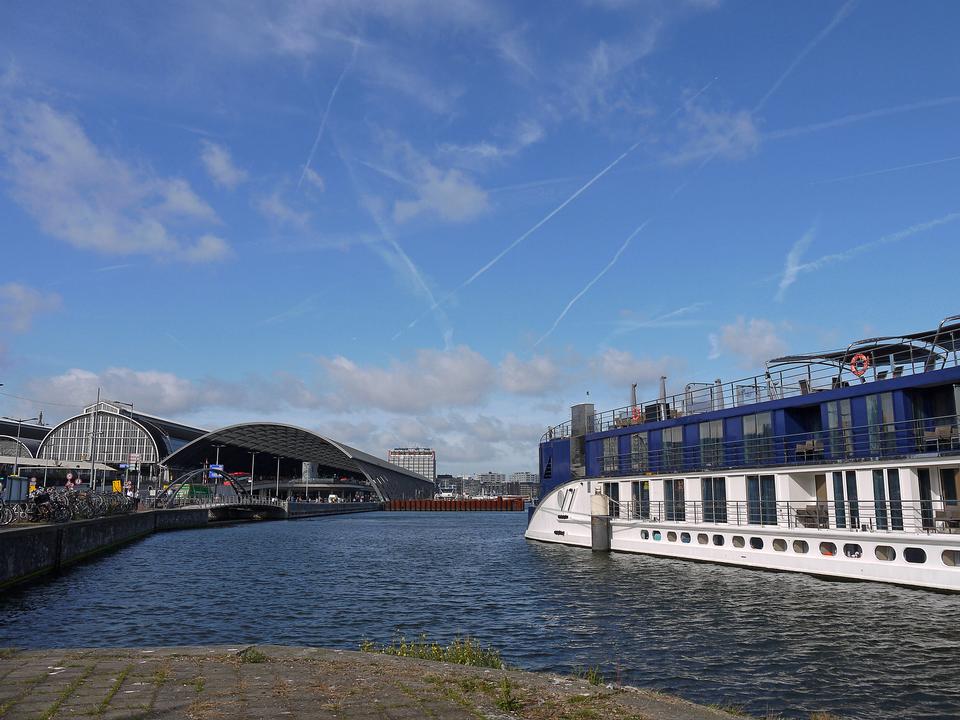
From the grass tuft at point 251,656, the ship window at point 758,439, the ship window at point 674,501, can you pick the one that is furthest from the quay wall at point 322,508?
the grass tuft at point 251,656

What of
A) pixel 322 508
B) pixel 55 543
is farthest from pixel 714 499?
pixel 322 508

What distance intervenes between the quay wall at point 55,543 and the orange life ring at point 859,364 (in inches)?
1503

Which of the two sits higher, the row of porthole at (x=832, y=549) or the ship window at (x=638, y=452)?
the ship window at (x=638, y=452)

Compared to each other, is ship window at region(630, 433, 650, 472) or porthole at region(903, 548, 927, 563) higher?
ship window at region(630, 433, 650, 472)

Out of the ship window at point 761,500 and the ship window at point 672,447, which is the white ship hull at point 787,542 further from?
the ship window at point 672,447

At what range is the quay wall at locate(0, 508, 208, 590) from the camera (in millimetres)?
31859

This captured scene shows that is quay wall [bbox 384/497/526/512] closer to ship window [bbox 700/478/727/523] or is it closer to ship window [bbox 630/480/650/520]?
ship window [bbox 630/480/650/520]

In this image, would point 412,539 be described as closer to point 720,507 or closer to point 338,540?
point 338,540

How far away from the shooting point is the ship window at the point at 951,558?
1035 inches

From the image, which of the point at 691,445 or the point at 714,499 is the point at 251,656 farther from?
the point at 691,445

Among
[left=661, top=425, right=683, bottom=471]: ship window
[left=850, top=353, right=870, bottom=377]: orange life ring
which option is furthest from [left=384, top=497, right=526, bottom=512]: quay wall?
[left=850, top=353, right=870, bottom=377]: orange life ring

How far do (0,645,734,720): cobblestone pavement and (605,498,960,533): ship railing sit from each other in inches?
858

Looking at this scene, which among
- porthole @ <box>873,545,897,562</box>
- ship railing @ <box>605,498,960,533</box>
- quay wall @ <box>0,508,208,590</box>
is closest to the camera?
ship railing @ <box>605,498,960,533</box>

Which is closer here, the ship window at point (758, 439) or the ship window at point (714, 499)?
the ship window at point (758, 439)
